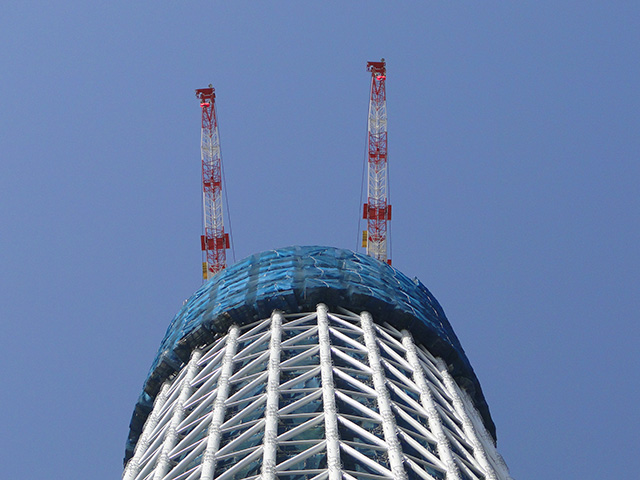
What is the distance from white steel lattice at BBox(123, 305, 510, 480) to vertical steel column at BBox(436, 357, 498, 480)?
114 millimetres

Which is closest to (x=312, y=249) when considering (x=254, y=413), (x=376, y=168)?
(x=254, y=413)

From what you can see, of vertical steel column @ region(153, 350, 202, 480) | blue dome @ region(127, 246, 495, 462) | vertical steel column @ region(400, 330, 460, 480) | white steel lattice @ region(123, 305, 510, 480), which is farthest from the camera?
blue dome @ region(127, 246, 495, 462)

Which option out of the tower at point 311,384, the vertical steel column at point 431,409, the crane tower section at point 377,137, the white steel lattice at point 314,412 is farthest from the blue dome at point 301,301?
the crane tower section at point 377,137

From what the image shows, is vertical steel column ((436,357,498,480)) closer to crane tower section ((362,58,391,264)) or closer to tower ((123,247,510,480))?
tower ((123,247,510,480))

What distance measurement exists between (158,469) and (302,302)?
1980 centimetres

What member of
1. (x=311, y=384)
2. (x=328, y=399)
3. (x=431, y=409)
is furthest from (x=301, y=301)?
(x=328, y=399)

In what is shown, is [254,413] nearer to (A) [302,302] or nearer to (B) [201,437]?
(B) [201,437]

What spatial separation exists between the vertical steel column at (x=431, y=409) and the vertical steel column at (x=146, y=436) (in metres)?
17.2

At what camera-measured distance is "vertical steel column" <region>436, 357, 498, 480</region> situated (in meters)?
66.0

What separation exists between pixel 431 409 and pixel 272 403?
32.5 feet

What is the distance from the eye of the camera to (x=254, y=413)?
6994 cm

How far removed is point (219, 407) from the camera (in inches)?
2702

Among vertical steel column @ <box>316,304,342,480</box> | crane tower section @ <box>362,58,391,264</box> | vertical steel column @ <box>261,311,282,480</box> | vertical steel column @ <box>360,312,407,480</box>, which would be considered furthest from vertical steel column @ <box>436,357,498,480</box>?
crane tower section @ <box>362,58,391,264</box>

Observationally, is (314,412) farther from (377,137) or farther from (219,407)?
(377,137)
